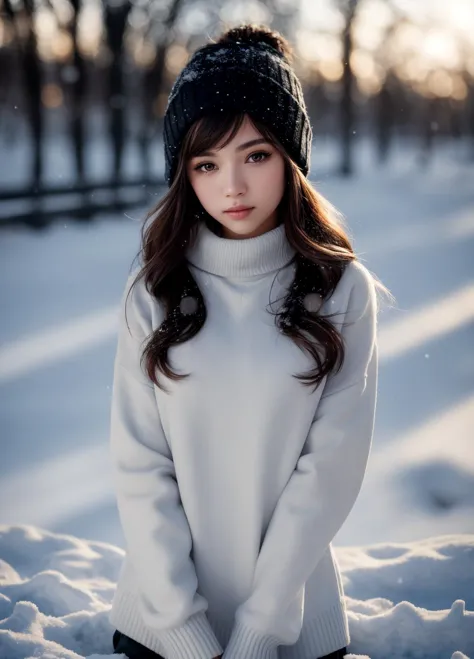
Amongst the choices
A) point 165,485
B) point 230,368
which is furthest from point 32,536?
point 230,368

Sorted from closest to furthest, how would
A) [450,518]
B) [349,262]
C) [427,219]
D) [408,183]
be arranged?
[349,262]
[450,518]
[427,219]
[408,183]

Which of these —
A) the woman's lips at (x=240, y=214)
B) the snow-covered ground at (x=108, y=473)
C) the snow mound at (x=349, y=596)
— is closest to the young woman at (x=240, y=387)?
the woman's lips at (x=240, y=214)

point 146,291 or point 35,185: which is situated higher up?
point 146,291

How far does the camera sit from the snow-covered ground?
87.8 inches

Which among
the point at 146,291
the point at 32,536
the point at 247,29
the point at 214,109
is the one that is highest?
the point at 247,29

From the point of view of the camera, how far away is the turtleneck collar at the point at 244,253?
1770 mm

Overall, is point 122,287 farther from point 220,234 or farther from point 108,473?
point 220,234

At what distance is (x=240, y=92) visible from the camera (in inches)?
65.6

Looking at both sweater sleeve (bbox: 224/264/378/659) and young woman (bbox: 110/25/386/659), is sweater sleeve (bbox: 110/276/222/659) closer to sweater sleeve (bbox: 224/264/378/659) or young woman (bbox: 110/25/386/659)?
young woman (bbox: 110/25/386/659)

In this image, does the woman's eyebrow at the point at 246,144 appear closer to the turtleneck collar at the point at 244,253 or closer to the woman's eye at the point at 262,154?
the woman's eye at the point at 262,154

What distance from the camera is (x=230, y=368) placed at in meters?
1.72

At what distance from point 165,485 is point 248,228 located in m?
0.71

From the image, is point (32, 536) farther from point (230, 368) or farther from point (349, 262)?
point (349, 262)

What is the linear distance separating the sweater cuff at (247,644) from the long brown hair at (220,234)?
0.64 m
